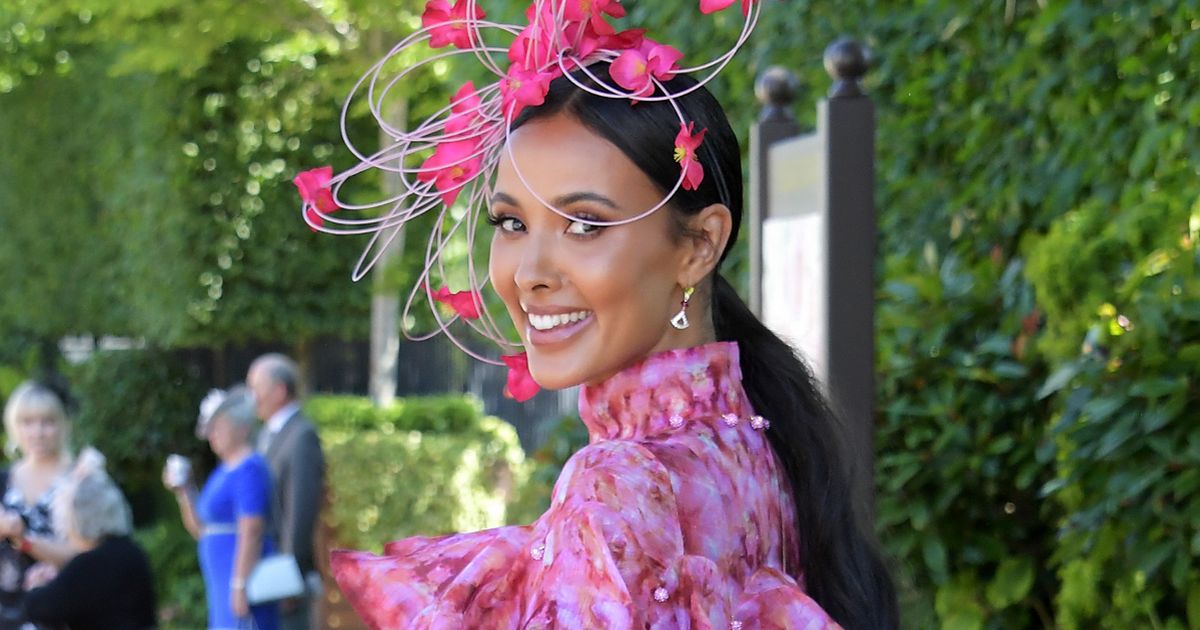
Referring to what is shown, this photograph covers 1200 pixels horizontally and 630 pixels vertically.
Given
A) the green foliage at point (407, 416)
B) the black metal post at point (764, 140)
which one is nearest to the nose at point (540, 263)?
the black metal post at point (764, 140)

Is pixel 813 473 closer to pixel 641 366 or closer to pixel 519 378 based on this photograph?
pixel 641 366

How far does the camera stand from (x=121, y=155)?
13836mm

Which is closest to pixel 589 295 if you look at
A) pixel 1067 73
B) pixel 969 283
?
pixel 969 283

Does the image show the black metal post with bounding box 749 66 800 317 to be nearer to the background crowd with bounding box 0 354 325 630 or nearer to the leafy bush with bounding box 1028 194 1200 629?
the leafy bush with bounding box 1028 194 1200 629

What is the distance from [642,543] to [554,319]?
0.34 meters

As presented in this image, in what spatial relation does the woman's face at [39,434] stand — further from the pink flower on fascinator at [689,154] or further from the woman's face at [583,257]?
the pink flower on fascinator at [689,154]

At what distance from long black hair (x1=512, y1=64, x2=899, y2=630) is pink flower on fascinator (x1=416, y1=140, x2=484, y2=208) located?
0.43 feet

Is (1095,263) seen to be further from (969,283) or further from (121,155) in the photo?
(121,155)

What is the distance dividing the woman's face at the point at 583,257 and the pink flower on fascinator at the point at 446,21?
22 cm

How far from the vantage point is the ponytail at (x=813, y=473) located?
1672mm

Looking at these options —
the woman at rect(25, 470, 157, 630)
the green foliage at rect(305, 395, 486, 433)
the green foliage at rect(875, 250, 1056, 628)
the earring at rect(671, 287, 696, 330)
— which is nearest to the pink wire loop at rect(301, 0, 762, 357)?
the earring at rect(671, 287, 696, 330)

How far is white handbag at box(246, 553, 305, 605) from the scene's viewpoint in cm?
580

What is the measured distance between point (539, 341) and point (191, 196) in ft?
38.2

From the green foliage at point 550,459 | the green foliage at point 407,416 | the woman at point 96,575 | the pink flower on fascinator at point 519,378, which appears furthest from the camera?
the green foliage at point 407,416
